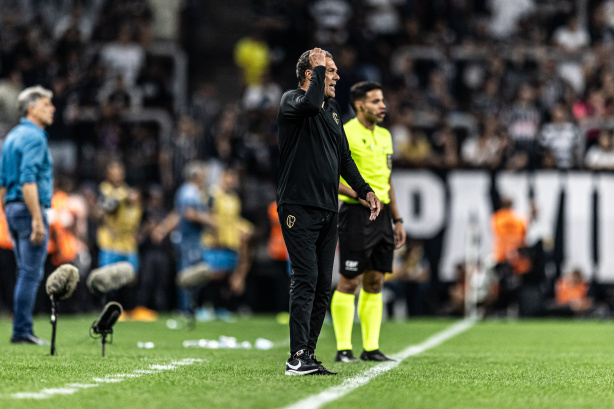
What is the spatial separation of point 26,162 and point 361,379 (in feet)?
14.0

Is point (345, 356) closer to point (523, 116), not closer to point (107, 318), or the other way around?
point (107, 318)

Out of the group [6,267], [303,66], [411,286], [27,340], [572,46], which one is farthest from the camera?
[572,46]

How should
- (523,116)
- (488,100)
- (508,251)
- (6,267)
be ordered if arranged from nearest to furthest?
(6,267) → (508,251) → (523,116) → (488,100)

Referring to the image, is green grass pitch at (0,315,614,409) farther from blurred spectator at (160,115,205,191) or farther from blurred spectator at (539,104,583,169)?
blurred spectator at (539,104,583,169)

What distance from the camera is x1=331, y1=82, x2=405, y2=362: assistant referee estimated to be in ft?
27.7

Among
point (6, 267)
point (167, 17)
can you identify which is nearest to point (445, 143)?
point (167, 17)

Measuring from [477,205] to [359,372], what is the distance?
10.2 m

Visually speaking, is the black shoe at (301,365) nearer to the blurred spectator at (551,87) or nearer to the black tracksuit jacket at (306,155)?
the black tracksuit jacket at (306,155)

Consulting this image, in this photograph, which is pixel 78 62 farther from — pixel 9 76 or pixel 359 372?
pixel 359 372

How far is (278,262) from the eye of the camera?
671 inches

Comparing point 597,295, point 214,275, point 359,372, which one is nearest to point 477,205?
point 597,295

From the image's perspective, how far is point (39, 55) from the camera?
19.6 meters

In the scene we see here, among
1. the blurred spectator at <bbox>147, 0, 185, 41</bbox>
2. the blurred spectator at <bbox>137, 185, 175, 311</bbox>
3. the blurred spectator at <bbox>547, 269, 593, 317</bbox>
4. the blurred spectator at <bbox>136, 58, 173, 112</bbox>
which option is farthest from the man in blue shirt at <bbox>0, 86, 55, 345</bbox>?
the blurred spectator at <bbox>147, 0, 185, 41</bbox>

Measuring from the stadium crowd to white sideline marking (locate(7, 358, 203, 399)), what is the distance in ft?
27.6
